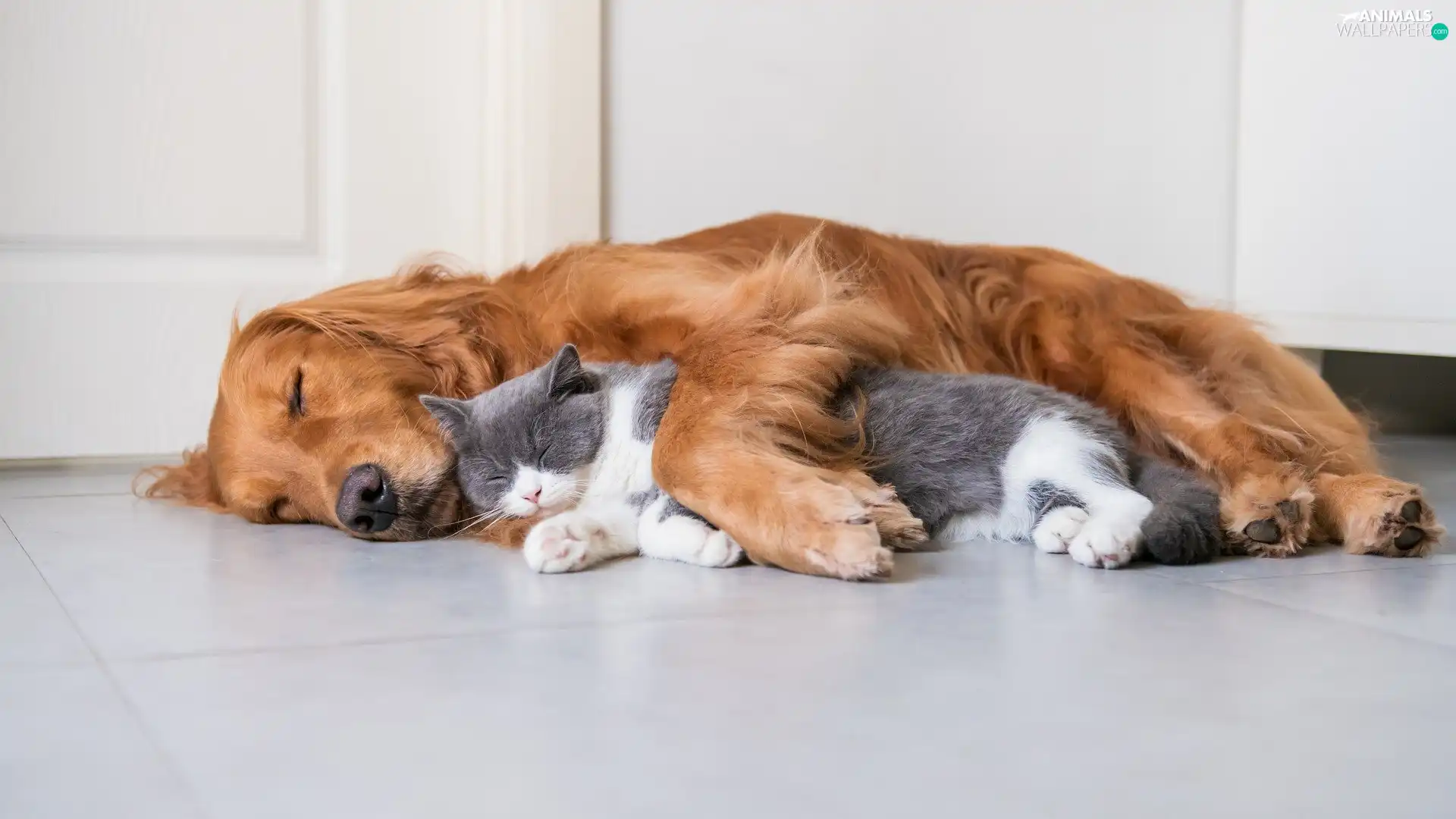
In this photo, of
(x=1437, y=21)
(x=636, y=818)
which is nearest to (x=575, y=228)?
(x=1437, y=21)

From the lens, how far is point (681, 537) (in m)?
1.81

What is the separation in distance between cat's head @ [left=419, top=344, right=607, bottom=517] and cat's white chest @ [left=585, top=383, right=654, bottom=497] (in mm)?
14

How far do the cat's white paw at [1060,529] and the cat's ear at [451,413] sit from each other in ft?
2.63

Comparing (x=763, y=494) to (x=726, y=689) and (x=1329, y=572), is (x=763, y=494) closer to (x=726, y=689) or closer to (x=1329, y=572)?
(x=726, y=689)

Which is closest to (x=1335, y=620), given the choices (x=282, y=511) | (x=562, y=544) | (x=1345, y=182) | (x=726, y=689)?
(x=726, y=689)

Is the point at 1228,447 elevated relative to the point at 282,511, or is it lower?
elevated

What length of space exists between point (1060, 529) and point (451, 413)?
0.85 meters

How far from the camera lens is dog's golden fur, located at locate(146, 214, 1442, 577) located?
6.06ft

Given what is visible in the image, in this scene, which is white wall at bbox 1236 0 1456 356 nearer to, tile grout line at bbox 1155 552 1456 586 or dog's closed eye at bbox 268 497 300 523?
tile grout line at bbox 1155 552 1456 586

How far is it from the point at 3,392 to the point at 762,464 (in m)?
1.80

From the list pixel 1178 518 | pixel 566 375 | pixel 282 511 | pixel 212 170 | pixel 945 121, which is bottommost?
pixel 282 511

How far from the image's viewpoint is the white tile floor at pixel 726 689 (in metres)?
0.98

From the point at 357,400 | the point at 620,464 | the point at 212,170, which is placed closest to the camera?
the point at 620,464

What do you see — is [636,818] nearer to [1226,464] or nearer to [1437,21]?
[1226,464]
